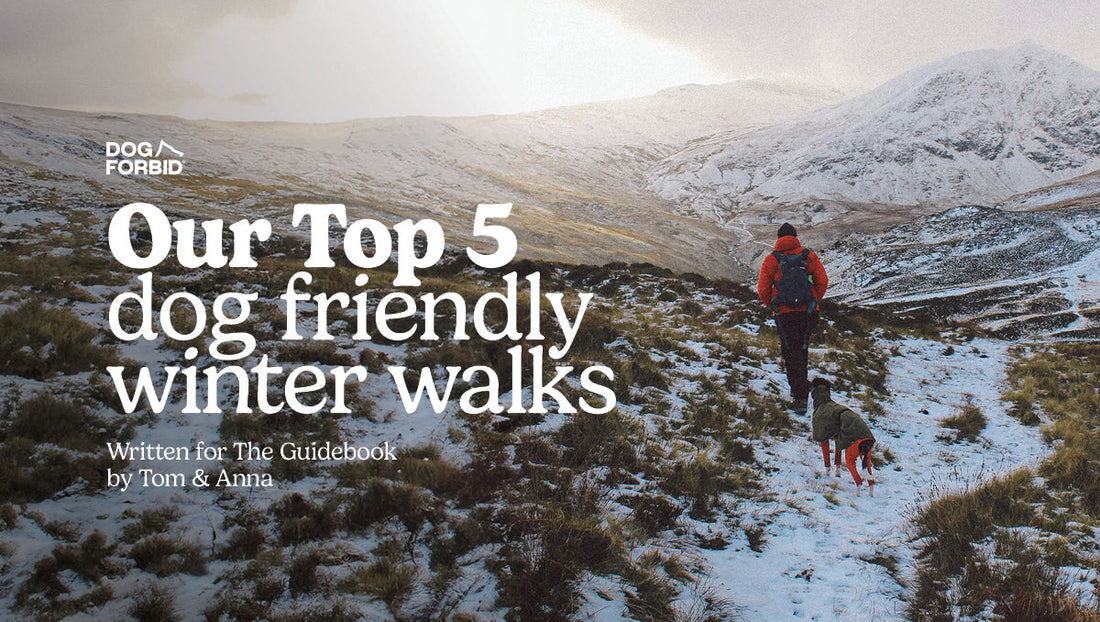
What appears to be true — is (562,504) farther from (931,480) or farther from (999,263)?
(999,263)

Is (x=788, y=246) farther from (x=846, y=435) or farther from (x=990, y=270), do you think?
(x=990, y=270)

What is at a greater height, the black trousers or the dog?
the black trousers

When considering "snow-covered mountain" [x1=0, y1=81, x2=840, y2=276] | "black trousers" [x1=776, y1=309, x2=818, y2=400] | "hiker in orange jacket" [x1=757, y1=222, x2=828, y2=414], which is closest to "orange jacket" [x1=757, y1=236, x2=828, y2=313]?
"hiker in orange jacket" [x1=757, y1=222, x2=828, y2=414]

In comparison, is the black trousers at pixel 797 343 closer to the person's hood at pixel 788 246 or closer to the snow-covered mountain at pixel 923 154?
the person's hood at pixel 788 246

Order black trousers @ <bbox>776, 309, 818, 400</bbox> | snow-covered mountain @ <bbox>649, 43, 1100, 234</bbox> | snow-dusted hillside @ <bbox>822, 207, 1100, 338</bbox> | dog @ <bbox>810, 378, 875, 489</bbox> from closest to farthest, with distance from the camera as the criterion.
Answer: dog @ <bbox>810, 378, 875, 489</bbox> → black trousers @ <bbox>776, 309, 818, 400</bbox> → snow-dusted hillside @ <bbox>822, 207, 1100, 338</bbox> → snow-covered mountain @ <bbox>649, 43, 1100, 234</bbox>

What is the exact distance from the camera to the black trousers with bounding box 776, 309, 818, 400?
8.99 m

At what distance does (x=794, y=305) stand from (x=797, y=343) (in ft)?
2.44

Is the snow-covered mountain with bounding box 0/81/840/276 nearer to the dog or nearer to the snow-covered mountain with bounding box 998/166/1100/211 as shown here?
the snow-covered mountain with bounding box 998/166/1100/211

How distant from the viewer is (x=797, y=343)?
919cm

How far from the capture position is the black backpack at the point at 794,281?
8.77 metres

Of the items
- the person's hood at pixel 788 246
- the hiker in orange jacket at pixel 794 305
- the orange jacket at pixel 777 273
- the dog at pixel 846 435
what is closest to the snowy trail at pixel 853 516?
the dog at pixel 846 435

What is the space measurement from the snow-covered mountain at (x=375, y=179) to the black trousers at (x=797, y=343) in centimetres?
6334

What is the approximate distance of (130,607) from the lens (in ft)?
12.7

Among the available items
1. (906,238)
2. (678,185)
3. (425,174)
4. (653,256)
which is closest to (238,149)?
(425,174)
